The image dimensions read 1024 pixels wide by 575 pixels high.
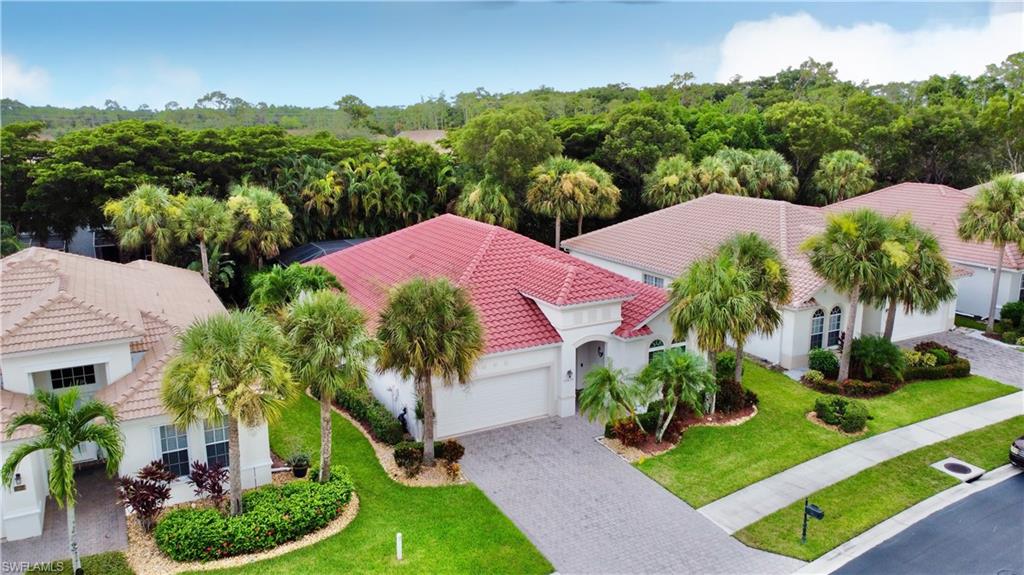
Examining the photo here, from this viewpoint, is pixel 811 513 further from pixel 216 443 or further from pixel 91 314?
pixel 91 314

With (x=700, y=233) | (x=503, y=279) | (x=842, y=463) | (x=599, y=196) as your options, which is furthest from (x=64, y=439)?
(x=599, y=196)

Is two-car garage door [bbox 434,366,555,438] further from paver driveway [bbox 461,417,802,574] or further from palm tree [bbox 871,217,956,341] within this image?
palm tree [bbox 871,217,956,341]

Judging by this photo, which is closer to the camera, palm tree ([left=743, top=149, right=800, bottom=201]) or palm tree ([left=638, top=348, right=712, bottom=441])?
palm tree ([left=638, top=348, right=712, bottom=441])

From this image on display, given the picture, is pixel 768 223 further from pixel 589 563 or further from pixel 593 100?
pixel 593 100

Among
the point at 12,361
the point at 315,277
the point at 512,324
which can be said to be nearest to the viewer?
the point at 12,361

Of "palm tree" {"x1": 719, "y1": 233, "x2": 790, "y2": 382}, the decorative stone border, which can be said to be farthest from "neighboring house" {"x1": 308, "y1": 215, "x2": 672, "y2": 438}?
the decorative stone border

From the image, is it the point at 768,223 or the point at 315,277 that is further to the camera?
the point at 768,223

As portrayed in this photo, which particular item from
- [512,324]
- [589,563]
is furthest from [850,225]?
[589,563]
